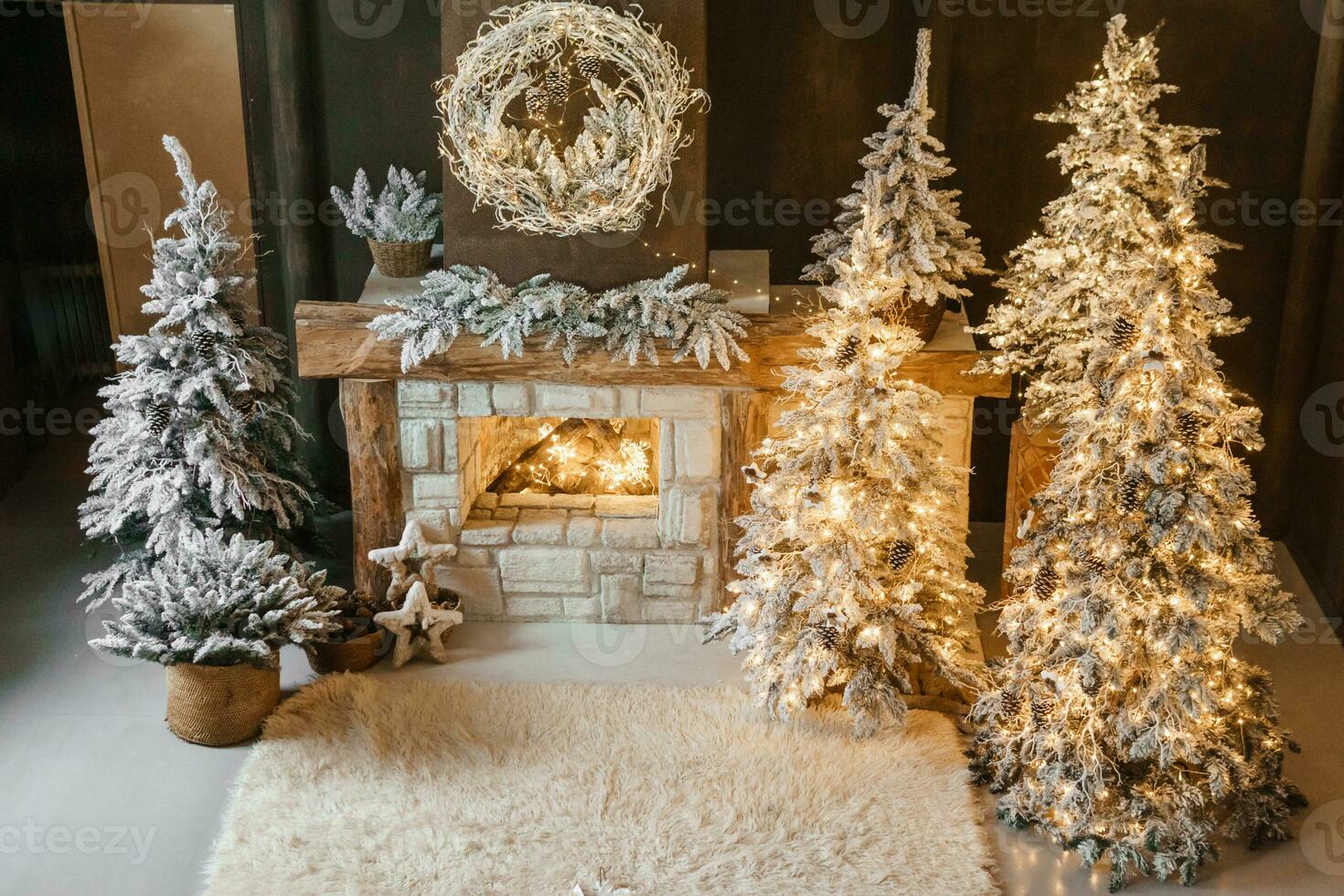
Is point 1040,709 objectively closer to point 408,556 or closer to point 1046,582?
point 1046,582

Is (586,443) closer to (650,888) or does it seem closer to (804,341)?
(804,341)

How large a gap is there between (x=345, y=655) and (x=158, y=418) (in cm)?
112

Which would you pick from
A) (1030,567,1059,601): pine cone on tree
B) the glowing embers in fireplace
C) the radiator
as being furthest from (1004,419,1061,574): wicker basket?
the radiator

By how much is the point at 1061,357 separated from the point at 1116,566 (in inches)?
34.5

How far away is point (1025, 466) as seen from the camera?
18.2 feet

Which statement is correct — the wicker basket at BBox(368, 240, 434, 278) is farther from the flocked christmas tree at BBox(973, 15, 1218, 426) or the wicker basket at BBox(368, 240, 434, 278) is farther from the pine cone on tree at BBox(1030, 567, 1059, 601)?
the pine cone on tree at BBox(1030, 567, 1059, 601)

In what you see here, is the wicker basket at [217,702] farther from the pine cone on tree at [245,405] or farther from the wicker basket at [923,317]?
the wicker basket at [923,317]

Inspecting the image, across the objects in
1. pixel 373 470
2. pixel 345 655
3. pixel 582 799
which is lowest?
pixel 582 799

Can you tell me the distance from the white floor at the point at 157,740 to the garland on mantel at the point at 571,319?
1181 millimetres

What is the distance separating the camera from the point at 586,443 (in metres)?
6.24

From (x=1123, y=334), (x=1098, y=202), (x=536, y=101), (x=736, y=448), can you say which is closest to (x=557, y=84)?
(x=536, y=101)

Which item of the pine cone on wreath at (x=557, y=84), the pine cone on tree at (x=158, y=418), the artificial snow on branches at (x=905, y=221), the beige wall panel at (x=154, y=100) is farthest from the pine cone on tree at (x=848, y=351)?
the beige wall panel at (x=154, y=100)

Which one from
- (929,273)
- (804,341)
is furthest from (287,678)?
(929,273)

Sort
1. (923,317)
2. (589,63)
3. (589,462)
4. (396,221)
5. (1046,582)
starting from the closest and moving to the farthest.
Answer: (1046,582) → (589,63) → (923,317) → (396,221) → (589,462)
